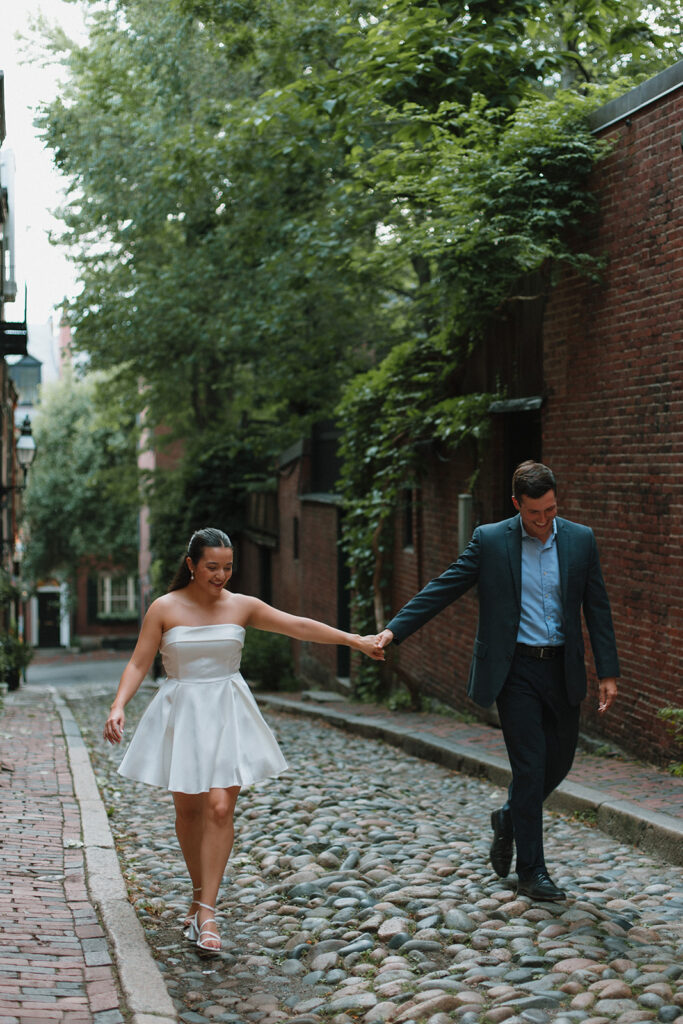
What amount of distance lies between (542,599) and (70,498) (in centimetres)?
4117

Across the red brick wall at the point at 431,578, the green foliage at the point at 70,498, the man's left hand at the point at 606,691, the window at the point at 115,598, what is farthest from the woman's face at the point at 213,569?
the window at the point at 115,598

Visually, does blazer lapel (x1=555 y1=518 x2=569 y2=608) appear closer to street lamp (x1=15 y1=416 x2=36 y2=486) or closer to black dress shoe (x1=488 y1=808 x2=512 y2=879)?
black dress shoe (x1=488 y1=808 x2=512 y2=879)

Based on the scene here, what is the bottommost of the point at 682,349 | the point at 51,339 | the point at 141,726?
the point at 141,726

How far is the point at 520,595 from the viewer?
5074 millimetres

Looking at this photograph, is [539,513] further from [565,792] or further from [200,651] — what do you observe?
[565,792]

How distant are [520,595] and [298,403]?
16.2 metres

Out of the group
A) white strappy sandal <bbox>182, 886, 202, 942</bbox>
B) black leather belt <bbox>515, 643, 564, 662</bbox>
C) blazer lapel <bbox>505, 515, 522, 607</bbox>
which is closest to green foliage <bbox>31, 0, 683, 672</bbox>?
blazer lapel <bbox>505, 515, 522, 607</bbox>

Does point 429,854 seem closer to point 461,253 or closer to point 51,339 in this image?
point 461,253

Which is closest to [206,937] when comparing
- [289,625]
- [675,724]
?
[289,625]

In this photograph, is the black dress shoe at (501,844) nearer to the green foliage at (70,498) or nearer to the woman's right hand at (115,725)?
the woman's right hand at (115,725)

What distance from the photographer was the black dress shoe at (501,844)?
210 inches

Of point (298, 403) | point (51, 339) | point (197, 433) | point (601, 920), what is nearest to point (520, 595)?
point (601, 920)

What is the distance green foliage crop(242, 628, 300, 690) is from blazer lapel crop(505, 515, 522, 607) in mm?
15803

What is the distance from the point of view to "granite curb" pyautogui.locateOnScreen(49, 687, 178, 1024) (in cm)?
394
